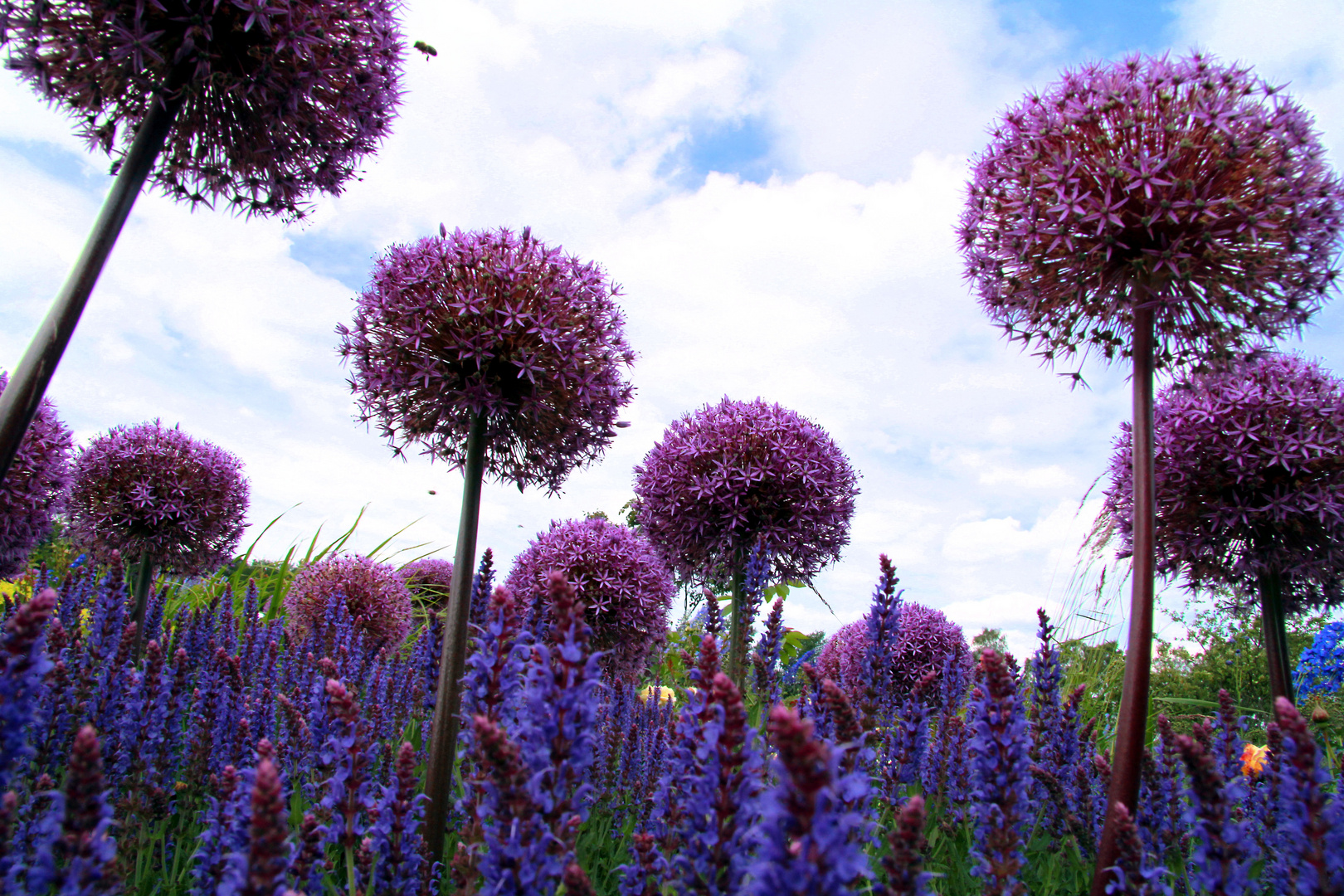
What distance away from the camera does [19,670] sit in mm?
1812

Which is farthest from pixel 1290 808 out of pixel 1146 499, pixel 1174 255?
pixel 1174 255

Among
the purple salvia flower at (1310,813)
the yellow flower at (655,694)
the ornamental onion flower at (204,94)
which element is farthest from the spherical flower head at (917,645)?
the ornamental onion flower at (204,94)

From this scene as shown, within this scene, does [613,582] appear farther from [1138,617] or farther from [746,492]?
[1138,617]

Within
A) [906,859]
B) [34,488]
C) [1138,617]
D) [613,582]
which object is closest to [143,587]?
[34,488]

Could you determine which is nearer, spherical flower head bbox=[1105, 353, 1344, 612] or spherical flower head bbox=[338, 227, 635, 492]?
spherical flower head bbox=[338, 227, 635, 492]

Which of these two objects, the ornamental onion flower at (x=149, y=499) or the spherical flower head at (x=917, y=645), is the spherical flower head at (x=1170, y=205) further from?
the ornamental onion flower at (x=149, y=499)

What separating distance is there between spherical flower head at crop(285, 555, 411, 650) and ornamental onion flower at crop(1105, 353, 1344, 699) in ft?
23.5

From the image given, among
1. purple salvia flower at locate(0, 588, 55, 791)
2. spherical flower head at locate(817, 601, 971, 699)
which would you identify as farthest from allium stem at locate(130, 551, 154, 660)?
spherical flower head at locate(817, 601, 971, 699)

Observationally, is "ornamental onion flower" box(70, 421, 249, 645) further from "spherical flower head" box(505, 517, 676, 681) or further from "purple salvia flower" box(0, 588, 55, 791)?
"purple salvia flower" box(0, 588, 55, 791)

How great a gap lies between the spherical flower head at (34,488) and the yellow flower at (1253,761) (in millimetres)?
9784

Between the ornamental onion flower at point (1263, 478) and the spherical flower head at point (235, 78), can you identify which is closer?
the spherical flower head at point (235, 78)

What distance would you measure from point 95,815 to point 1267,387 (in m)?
6.68

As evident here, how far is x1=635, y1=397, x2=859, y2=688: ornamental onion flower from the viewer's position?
5750 millimetres

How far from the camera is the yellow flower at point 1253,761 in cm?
461
